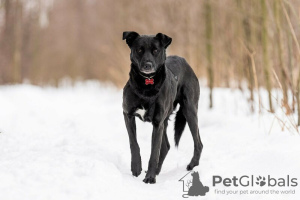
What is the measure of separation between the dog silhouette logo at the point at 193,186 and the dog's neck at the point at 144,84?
853mm

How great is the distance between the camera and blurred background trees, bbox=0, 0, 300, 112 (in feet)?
19.1

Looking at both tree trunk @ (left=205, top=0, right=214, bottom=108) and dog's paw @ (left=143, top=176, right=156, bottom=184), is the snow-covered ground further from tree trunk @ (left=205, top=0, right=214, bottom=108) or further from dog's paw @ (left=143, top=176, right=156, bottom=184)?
tree trunk @ (left=205, top=0, right=214, bottom=108)

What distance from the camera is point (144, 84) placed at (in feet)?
11.7

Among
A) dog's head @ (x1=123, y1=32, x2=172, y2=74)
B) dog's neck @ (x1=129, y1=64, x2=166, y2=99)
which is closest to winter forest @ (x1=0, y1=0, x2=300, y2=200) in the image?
dog's neck @ (x1=129, y1=64, x2=166, y2=99)

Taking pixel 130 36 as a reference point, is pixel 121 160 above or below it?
below

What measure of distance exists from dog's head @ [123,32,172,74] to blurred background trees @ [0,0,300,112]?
4.40 ft

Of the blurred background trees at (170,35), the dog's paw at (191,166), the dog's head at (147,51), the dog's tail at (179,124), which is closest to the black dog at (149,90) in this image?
the dog's head at (147,51)

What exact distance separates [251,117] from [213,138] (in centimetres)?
140

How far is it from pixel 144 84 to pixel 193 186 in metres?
1.05

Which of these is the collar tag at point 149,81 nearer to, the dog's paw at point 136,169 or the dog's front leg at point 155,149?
the dog's front leg at point 155,149

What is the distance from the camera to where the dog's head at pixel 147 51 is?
338 cm

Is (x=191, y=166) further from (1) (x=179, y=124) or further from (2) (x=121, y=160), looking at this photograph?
(2) (x=121, y=160)

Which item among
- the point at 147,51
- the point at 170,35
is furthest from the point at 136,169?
the point at 170,35

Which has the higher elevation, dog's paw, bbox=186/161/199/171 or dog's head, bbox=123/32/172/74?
dog's head, bbox=123/32/172/74
